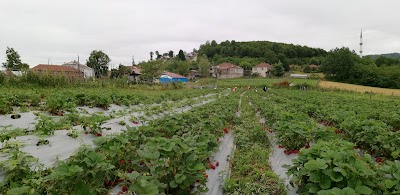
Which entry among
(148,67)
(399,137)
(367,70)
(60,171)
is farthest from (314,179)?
(367,70)

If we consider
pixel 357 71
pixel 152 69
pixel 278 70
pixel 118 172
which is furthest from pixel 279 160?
pixel 278 70

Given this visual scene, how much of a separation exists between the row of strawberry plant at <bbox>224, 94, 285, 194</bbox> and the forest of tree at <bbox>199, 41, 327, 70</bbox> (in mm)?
80851

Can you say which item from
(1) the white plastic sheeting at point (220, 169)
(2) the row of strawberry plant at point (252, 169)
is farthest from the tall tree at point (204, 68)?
(1) the white plastic sheeting at point (220, 169)

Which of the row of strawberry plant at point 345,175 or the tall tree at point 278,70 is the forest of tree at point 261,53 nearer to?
the tall tree at point 278,70

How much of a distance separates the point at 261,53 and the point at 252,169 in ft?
325

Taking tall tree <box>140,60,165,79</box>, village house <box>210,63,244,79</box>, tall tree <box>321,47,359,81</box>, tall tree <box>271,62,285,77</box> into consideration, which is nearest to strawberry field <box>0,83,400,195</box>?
tall tree <box>140,60,165,79</box>

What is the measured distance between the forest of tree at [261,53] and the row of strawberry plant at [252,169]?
80851mm

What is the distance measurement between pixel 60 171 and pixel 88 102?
271 inches

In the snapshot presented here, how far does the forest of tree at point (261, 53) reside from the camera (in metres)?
89.8

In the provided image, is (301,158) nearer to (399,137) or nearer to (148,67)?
(399,137)

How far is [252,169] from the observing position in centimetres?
480

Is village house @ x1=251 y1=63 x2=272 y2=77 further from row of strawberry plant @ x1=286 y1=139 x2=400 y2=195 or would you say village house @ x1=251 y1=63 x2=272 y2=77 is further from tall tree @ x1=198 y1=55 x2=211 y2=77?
row of strawberry plant @ x1=286 y1=139 x2=400 y2=195

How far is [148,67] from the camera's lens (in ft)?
164

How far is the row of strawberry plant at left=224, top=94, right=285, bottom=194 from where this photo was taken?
390 centimetres
